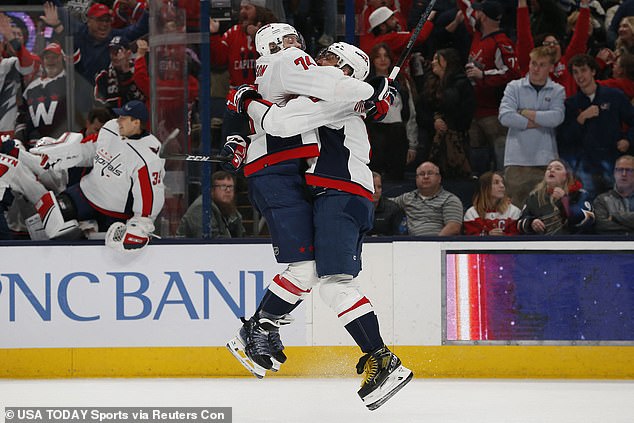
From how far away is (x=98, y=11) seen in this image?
22.3 ft

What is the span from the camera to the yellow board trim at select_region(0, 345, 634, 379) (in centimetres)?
574

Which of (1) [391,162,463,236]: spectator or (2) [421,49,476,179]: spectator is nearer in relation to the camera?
(1) [391,162,463,236]: spectator

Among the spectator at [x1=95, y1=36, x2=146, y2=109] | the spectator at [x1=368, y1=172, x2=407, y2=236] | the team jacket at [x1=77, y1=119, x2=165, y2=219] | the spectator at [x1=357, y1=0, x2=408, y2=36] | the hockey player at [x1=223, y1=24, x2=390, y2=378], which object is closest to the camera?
the hockey player at [x1=223, y1=24, x2=390, y2=378]

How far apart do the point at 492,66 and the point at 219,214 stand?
5.65ft

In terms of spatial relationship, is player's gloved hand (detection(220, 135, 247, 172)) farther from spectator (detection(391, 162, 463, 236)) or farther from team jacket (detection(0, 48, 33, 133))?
team jacket (detection(0, 48, 33, 133))

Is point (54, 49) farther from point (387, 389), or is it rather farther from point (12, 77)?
point (387, 389)

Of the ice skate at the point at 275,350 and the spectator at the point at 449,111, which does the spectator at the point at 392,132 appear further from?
the ice skate at the point at 275,350

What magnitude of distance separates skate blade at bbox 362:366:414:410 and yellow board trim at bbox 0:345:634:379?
1485 mm

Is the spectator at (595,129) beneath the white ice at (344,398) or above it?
above

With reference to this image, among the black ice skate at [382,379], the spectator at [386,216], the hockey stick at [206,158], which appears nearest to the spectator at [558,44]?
the spectator at [386,216]

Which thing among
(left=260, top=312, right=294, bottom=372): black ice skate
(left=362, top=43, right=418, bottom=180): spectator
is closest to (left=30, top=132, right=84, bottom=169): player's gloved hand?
(left=362, top=43, right=418, bottom=180): spectator

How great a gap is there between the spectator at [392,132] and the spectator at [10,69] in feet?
6.33

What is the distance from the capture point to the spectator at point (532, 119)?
625 centimetres

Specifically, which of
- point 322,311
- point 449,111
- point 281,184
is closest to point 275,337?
point 281,184
